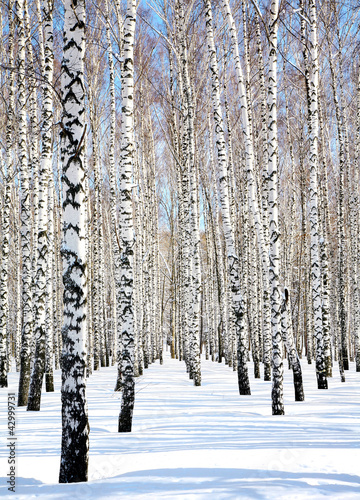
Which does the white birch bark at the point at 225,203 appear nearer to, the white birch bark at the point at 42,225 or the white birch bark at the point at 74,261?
the white birch bark at the point at 42,225

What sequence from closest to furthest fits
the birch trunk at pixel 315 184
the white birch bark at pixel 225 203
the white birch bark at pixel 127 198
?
1. the white birch bark at pixel 127 198
2. the white birch bark at pixel 225 203
3. the birch trunk at pixel 315 184

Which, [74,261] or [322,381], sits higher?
[74,261]

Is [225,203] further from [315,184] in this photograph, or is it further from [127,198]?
[127,198]

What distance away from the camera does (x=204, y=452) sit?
426 centimetres

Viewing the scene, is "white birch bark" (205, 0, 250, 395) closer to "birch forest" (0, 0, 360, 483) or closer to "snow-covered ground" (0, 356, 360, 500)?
"birch forest" (0, 0, 360, 483)

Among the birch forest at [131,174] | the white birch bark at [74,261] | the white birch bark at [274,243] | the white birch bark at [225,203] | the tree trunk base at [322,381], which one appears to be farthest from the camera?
the tree trunk base at [322,381]

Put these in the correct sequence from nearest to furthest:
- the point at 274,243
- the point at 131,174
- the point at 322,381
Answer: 1. the point at 131,174
2. the point at 274,243
3. the point at 322,381

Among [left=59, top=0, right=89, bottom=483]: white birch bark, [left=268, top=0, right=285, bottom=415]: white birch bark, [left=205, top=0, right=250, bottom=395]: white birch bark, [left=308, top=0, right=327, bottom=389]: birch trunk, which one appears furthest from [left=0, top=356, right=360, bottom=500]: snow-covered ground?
[left=308, top=0, right=327, bottom=389]: birch trunk

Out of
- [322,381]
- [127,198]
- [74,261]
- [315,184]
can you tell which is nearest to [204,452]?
[74,261]

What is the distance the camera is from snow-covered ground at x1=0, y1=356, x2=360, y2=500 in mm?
3279

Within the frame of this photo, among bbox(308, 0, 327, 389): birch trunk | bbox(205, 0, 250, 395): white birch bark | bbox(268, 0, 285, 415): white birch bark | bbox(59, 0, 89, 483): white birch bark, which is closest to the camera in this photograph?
bbox(59, 0, 89, 483): white birch bark

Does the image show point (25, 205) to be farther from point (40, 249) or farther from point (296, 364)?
point (296, 364)

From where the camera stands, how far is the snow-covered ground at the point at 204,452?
3.28m

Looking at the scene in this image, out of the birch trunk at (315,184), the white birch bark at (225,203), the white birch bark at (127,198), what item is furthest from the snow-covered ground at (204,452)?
the birch trunk at (315,184)
